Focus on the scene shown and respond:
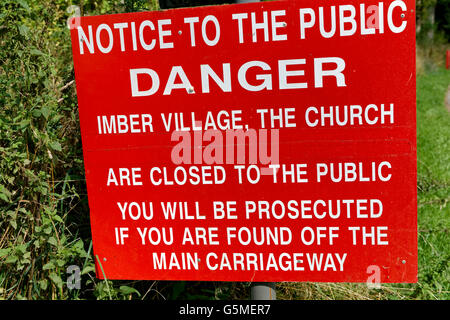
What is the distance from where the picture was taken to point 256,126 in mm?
2053

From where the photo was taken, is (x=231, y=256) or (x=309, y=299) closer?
(x=231, y=256)

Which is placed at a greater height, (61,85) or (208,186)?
(61,85)

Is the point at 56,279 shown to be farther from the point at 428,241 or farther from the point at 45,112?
the point at 428,241

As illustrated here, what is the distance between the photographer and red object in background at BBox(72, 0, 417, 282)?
6.43 feet

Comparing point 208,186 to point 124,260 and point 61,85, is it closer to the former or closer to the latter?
point 124,260

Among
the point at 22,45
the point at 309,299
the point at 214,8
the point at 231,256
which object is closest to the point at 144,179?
the point at 231,256

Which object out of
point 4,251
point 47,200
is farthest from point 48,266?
point 47,200

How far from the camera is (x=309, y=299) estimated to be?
2.72 m

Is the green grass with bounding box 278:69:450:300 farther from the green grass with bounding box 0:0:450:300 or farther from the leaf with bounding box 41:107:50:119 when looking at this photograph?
the leaf with bounding box 41:107:50:119

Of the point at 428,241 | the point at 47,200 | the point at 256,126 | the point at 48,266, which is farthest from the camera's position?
the point at 428,241

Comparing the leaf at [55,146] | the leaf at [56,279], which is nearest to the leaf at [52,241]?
the leaf at [56,279]

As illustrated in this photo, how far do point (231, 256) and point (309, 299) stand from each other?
821 mm

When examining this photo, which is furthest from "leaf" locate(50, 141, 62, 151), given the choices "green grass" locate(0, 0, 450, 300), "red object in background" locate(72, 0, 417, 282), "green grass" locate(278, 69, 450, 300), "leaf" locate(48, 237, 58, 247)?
"green grass" locate(278, 69, 450, 300)

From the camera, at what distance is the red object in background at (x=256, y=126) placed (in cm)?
196
